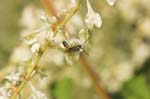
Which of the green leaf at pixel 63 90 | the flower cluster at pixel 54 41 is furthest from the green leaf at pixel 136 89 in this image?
the flower cluster at pixel 54 41

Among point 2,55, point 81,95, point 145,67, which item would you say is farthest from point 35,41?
point 2,55

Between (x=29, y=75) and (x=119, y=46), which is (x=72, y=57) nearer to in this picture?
(x=29, y=75)

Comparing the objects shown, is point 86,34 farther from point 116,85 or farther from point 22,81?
point 116,85

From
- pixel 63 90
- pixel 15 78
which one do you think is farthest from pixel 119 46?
pixel 15 78

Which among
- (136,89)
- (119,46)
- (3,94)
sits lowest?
(3,94)

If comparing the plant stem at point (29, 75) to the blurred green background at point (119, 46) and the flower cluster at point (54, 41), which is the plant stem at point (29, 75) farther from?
the blurred green background at point (119, 46)

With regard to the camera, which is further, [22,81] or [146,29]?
[146,29]

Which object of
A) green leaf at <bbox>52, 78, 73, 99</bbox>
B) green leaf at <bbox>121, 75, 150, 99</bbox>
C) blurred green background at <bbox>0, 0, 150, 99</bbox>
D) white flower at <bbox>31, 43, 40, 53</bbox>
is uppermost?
blurred green background at <bbox>0, 0, 150, 99</bbox>

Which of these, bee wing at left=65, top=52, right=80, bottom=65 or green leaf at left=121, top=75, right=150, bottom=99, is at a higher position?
green leaf at left=121, top=75, right=150, bottom=99

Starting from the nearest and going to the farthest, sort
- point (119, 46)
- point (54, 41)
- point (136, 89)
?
point (54, 41), point (136, 89), point (119, 46)

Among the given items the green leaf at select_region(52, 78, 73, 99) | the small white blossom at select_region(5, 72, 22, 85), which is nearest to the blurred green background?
the green leaf at select_region(52, 78, 73, 99)

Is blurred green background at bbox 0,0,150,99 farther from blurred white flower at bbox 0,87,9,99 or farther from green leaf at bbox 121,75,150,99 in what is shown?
blurred white flower at bbox 0,87,9,99
